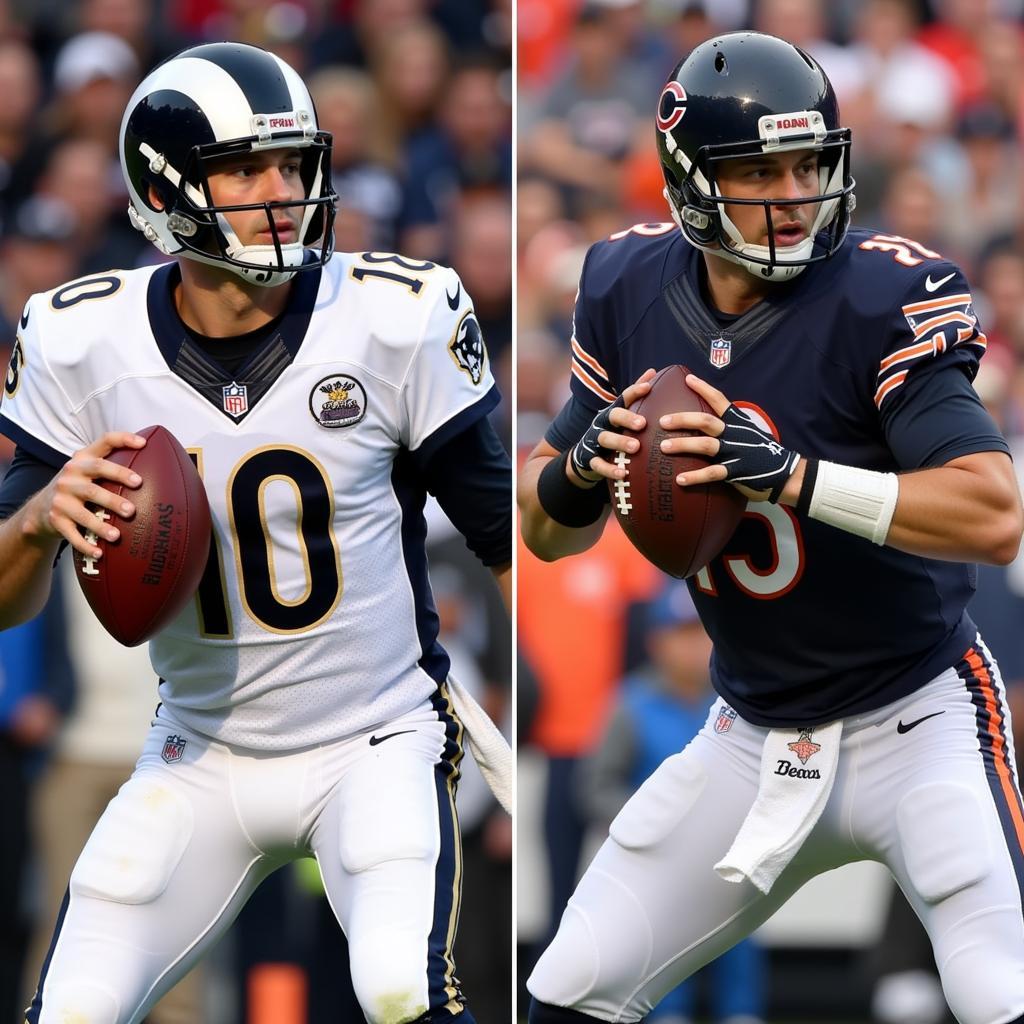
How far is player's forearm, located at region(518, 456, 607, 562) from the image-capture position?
3533 mm

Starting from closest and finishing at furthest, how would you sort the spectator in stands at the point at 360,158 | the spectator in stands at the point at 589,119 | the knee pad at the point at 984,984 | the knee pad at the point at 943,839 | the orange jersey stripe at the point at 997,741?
the knee pad at the point at 984,984 → the knee pad at the point at 943,839 → the orange jersey stripe at the point at 997,741 → the spectator in stands at the point at 360,158 → the spectator in stands at the point at 589,119

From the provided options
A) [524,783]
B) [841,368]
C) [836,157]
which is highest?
[836,157]

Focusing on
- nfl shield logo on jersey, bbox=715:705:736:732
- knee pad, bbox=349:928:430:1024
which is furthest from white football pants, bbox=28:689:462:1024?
nfl shield logo on jersey, bbox=715:705:736:732

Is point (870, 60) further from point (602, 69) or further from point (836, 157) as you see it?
point (836, 157)

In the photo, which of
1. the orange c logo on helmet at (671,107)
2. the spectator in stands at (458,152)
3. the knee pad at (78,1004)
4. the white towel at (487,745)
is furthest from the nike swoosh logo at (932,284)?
the spectator in stands at (458,152)

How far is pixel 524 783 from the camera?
6148 mm

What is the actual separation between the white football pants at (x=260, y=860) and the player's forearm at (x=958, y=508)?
0.87 m

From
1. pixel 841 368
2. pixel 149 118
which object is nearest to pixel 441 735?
pixel 841 368

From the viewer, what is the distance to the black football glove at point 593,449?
10.4ft

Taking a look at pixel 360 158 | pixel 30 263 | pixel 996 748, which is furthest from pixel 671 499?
pixel 360 158

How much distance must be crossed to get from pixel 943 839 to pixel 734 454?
0.76 metres

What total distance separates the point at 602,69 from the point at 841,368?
15.9ft

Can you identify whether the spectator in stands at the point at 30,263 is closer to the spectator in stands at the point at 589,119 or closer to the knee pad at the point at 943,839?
the spectator in stands at the point at 589,119

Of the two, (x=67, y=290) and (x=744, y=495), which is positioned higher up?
(x=67, y=290)
